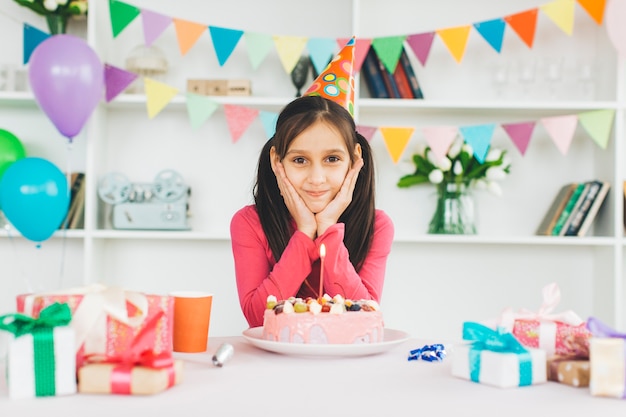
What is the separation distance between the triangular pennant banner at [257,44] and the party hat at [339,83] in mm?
979

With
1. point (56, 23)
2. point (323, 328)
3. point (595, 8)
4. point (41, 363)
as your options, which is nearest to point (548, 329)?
point (323, 328)

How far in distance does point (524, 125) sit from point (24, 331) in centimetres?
237

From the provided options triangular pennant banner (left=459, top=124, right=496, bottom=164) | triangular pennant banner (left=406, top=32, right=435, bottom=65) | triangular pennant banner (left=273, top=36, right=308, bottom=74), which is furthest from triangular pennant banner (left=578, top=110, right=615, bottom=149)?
triangular pennant banner (left=273, top=36, right=308, bottom=74)

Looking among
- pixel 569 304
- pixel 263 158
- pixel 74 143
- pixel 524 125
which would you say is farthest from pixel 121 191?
pixel 569 304

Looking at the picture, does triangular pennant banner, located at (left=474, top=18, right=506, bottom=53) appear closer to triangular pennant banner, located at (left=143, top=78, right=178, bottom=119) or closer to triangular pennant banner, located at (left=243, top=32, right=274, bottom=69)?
triangular pennant banner, located at (left=243, top=32, right=274, bottom=69)

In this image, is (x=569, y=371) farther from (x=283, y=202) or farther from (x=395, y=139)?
(x=395, y=139)

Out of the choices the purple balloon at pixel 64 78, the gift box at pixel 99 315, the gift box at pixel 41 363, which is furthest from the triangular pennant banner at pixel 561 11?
the gift box at pixel 41 363

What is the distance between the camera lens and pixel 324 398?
0.80m

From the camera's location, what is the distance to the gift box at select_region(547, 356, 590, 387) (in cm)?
87

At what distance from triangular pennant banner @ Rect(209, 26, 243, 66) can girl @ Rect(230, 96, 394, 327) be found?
3.75ft

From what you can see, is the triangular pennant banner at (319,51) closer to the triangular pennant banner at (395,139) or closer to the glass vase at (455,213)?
the triangular pennant banner at (395,139)

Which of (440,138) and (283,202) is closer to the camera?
(283,202)

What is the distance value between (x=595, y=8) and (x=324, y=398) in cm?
250

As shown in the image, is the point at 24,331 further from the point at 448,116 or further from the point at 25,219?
the point at 448,116
